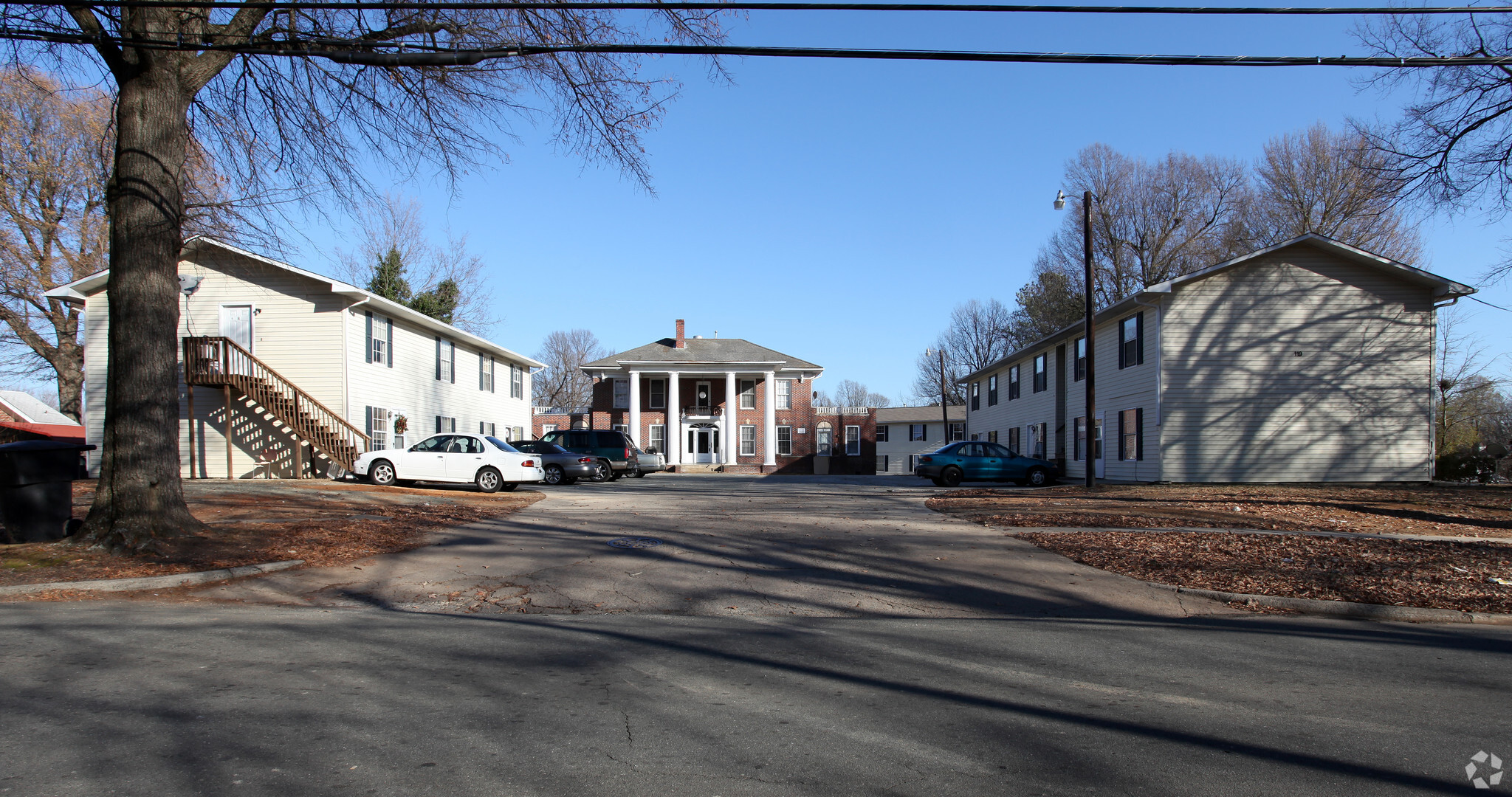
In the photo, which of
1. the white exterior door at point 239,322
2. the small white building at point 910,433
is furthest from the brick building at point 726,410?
the white exterior door at point 239,322

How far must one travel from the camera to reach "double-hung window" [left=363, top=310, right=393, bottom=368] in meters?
26.9

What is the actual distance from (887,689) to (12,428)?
38.3 m

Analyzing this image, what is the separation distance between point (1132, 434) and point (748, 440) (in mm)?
25532

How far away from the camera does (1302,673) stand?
623cm

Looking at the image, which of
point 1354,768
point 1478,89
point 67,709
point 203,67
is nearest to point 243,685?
point 67,709

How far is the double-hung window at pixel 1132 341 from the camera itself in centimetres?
2652

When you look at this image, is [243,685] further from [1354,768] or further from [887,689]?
[1354,768]

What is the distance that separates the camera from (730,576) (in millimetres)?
10273

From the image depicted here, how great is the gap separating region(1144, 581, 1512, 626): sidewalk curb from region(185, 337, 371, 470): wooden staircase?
21.6 m

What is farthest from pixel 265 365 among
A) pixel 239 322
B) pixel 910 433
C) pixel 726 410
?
pixel 910 433

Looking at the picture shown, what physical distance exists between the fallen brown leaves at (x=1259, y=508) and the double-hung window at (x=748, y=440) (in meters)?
27.1

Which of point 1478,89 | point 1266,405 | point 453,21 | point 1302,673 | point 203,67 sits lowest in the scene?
point 1302,673

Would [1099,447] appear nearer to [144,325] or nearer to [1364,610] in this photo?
[1364,610]

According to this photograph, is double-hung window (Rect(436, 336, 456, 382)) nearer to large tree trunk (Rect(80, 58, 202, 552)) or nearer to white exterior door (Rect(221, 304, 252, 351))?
white exterior door (Rect(221, 304, 252, 351))
